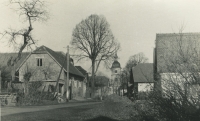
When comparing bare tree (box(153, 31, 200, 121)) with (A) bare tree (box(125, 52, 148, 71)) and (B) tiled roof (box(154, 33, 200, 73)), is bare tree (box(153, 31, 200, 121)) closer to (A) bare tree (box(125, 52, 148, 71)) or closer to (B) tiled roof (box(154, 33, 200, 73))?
(B) tiled roof (box(154, 33, 200, 73))

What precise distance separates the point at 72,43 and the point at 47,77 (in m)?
9.46

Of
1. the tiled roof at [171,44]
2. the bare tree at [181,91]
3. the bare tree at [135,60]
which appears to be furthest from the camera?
the bare tree at [135,60]

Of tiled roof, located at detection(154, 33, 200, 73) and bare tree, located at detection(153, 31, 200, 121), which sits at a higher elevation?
tiled roof, located at detection(154, 33, 200, 73)

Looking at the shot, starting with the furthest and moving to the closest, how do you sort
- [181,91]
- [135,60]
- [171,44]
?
[135,60] → [171,44] → [181,91]

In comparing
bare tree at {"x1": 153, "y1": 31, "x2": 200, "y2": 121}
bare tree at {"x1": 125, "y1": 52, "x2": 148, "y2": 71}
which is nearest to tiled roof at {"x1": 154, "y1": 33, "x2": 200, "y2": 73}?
bare tree at {"x1": 153, "y1": 31, "x2": 200, "y2": 121}

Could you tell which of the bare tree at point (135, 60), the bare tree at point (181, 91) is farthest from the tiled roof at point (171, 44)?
the bare tree at point (135, 60)

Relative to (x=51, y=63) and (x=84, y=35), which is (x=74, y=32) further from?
(x=51, y=63)

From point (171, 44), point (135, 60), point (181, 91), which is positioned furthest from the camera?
point (135, 60)

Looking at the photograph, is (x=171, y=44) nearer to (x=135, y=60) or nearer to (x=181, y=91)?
(x=181, y=91)

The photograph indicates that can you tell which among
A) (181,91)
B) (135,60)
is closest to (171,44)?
(181,91)

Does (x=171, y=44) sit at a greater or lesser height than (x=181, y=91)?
greater

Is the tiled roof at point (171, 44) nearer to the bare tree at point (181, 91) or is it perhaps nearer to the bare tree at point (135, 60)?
the bare tree at point (181, 91)

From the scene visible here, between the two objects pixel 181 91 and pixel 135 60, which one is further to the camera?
pixel 135 60

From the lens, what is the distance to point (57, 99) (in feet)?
98.4
